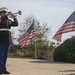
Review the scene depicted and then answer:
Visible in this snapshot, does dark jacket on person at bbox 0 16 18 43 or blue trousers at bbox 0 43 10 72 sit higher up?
dark jacket on person at bbox 0 16 18 43

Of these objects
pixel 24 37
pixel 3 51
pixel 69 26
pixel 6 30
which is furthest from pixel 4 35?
pixel 24 37

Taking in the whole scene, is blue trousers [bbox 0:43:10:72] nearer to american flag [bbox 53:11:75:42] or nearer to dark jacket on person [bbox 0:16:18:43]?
dark jacket on person [bbox 0:16:18:43]

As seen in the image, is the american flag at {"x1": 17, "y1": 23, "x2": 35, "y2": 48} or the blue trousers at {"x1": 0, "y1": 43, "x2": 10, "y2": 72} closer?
the blue trousers at {"x1": 0, "y1": 43, "x2": 10, "y2": 72}

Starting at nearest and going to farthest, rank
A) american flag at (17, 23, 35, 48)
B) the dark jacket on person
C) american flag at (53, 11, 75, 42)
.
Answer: the dark jacket on person, american flag at (53, 11, 75, 42), american flag at (17, 23, 35, 48)

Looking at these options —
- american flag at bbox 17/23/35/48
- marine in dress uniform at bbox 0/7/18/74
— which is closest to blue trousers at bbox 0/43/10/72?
marine in dress uniform at bbox 0/7/18/74

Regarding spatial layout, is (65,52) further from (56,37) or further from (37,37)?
(37,37)

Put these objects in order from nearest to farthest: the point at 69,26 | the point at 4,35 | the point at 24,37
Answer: the point at 4,35 < the point at 69,26 < the point at 24,37

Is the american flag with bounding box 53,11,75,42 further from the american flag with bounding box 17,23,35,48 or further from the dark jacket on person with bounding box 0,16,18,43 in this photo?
the american flag with bounding box 17,23,35,48

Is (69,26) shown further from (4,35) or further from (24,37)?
(24,37)

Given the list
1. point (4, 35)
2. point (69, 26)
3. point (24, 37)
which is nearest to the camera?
point (4, 35)

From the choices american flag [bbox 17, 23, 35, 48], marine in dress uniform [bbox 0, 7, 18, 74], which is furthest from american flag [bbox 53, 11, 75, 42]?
american flag [bbox 17, 23, 35, 48]

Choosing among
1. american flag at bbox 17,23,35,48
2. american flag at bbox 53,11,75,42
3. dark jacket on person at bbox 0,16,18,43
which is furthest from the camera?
american flag at bbox 17,23,35,48

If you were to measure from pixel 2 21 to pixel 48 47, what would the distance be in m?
32.2

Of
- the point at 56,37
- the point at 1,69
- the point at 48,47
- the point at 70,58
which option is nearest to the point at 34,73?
the point at 1,69
